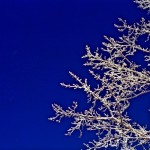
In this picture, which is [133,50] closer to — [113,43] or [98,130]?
[113,43]

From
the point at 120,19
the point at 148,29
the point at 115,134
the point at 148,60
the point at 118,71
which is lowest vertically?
the point at 115,134

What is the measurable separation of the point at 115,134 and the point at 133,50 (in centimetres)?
163

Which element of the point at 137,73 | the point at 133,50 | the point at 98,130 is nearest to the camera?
the point at 98,130

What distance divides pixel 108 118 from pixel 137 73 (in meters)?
1.02

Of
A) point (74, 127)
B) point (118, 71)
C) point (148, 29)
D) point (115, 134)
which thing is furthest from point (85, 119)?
point (148, 29)

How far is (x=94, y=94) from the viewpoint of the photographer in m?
4.83

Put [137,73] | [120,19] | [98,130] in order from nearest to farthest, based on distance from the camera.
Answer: [98,130] → [137,73] → [120,19]

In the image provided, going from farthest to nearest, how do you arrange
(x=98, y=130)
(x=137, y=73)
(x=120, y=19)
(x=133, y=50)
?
1. (x=120, y=19)
2. (x=133, y=50)
3. (x=137, y=73)
4. (x=98, y=130)

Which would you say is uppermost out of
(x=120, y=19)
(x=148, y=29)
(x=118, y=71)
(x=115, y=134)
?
(x=120, y=19)

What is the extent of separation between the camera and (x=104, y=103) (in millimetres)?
4715

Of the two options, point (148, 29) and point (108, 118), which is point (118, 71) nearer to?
point (108, 118)

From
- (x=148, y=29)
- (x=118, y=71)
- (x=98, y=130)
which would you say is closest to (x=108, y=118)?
(x=98, y=130)

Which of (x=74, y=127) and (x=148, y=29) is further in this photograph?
(x=148, y=29)

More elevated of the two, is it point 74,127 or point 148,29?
point 148,29
